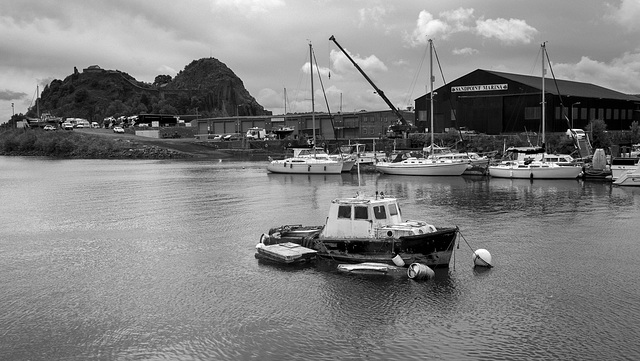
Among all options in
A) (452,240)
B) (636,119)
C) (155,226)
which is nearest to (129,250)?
(155,226)

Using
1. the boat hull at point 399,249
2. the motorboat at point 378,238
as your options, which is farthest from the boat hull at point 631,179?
the boat hull at point 399,249

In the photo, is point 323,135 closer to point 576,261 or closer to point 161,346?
point 576,261

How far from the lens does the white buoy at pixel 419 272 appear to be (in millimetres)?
23094

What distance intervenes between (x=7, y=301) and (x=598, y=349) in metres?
20.2

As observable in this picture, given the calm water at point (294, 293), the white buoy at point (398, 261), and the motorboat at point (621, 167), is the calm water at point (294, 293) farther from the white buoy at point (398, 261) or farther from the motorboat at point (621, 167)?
the motorboat at point (621, 167)

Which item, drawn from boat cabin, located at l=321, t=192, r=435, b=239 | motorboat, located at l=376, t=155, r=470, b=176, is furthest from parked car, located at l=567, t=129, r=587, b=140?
boat cabin, located at l=321, t=192, r=435, b=239

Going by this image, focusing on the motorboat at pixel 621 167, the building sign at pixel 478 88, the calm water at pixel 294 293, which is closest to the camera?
the calm water at pixel 294 293

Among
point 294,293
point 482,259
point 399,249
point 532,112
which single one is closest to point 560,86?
point 532,112

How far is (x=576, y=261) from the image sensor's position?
26594 mm

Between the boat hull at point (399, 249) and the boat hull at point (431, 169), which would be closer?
the boat hull at point (399, 249)

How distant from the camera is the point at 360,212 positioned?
25.5 meters

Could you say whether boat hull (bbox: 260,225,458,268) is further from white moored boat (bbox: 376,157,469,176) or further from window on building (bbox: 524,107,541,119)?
window on building (bbox: 524,107,541,119)

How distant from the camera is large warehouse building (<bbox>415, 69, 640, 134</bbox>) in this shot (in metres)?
83.5

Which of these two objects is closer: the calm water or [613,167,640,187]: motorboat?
the calm water
